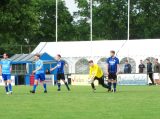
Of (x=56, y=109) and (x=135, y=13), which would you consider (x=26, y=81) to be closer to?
(x=56, y=109)

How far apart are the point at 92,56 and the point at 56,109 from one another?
37.8 meters

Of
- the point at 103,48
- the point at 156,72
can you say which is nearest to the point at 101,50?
the point at 103,48

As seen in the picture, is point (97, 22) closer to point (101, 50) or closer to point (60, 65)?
point (101, 50)

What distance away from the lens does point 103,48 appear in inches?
2285

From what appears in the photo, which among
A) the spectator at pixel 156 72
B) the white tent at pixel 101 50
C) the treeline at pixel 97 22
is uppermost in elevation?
the treeline at pixel 97 22

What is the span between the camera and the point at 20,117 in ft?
49.5

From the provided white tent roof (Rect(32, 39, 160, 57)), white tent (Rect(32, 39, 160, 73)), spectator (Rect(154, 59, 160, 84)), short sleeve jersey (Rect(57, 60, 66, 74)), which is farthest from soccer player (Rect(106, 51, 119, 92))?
white tent roof (Rect(32, 39, 160, 57))

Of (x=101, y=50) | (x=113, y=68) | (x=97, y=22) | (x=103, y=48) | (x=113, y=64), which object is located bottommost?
(x=113, y=68)

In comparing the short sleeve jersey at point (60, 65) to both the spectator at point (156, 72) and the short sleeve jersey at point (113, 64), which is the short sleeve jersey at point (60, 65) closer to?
the short sleeve jersey at point (113, 64)

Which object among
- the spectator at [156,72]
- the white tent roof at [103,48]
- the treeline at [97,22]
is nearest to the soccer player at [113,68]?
the spectator at [156,72]

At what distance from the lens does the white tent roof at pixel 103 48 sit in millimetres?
54656

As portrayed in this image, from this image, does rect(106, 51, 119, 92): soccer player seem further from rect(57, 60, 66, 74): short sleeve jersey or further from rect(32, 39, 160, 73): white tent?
rect(32, 39, 160, 73): white tent

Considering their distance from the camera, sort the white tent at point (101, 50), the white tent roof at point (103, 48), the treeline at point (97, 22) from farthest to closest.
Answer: the treeline at point (97, 22)
the white tent roof at point (103, 48)
the white tent at point (101, 50)

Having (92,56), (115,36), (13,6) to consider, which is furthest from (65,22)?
(92,56)
